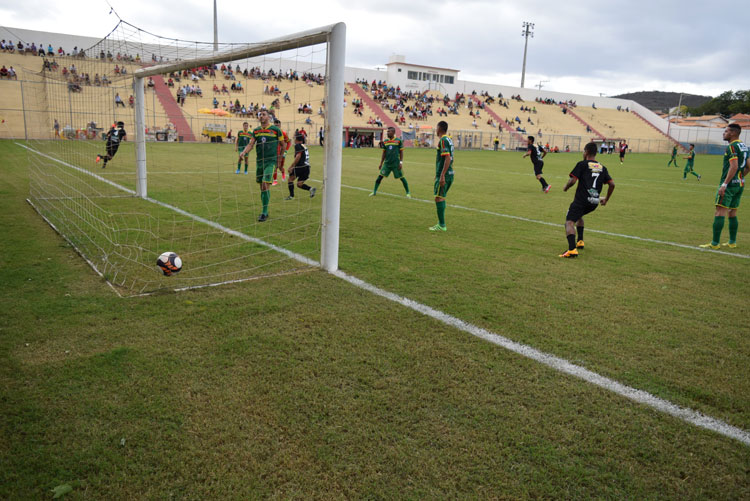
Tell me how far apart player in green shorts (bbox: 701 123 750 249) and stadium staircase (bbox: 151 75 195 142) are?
440 inches

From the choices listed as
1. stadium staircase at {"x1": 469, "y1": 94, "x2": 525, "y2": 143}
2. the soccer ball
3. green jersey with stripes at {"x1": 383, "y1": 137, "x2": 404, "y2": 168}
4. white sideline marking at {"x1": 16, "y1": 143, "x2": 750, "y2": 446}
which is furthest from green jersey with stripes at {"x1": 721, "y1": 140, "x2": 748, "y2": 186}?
stadium staircase at {"x1": 469, "y1": 94, "x2": 525, "y2": 143}

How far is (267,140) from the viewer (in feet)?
30.8

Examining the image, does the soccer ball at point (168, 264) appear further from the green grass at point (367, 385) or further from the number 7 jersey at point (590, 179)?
the number 7 jersey at point (590, 179)

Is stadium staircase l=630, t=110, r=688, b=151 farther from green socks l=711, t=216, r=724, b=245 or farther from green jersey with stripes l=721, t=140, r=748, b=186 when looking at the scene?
green socks l=711, t=216, r=724, b=245

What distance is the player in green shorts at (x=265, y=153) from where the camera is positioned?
892 centimetres

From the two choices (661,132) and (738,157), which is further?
(661,132)

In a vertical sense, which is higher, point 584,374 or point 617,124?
point 617,124

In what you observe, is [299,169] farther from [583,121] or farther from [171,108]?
[583,121]

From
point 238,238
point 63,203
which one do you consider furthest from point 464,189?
point 63,203

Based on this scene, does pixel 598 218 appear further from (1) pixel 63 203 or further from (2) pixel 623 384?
(1) pixel 63 203

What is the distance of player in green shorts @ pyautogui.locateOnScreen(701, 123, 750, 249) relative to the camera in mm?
7684

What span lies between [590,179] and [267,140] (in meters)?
5.82

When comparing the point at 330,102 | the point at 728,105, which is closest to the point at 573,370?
the point at 330,102

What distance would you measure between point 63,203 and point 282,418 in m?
9.20
